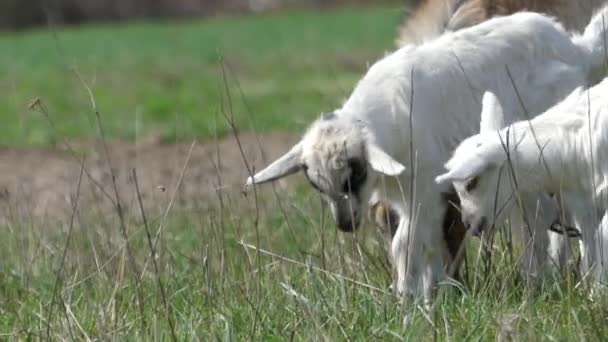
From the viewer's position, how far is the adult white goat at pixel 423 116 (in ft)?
25.1

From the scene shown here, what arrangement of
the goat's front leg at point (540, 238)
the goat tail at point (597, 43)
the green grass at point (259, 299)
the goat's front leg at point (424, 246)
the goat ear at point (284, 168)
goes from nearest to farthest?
the green grass at point (259, 299) → the goat's front leg at point (540, 238) → the goat ear at point (284, 168) → the goat's front leg at point (424, 246) → the goat tail at point (597, 43)

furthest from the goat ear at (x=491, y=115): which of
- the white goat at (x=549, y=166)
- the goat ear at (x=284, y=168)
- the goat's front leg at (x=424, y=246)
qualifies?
the goat ear at (x=284, y=168)

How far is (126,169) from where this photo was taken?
45.7 feet

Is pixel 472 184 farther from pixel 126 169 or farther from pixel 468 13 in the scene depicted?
pixel 126 169

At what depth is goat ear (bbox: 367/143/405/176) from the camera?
731 cm

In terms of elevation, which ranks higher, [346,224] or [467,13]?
[467,13]

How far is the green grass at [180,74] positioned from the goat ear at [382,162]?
5.07 ft

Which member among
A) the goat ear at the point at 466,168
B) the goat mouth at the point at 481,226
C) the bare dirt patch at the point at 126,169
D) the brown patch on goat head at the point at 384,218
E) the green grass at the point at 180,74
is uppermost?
the goat ear at the point at 466,168

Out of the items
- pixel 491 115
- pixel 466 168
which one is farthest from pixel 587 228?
pixel 491 115

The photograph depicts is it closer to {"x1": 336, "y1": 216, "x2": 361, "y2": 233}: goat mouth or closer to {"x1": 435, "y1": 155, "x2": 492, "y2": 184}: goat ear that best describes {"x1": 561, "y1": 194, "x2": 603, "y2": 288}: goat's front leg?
{"x1": 435, "y1": 155, "x2": 492, "y2": 184}: goat ear

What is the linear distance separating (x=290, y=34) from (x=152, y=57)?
953 cm

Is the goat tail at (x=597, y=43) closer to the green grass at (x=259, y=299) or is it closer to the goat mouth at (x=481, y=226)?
the green grass at (x=259, y=299)

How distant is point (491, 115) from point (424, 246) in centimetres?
91

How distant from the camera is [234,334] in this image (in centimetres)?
662
